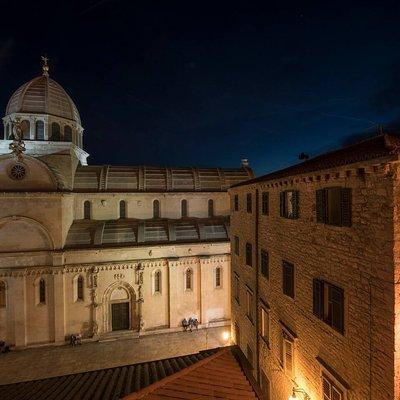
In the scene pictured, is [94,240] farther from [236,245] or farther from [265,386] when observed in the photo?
[265,386]

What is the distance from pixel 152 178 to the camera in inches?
1142

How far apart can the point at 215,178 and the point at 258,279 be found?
17.7 meters

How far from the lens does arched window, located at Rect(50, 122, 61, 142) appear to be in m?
29.2

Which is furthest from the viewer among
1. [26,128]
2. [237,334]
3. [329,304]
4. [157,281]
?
[26,128]

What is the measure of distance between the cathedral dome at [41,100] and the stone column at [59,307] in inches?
715

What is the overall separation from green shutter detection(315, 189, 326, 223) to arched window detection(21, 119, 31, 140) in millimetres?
29644

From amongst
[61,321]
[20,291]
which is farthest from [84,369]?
[20,291]

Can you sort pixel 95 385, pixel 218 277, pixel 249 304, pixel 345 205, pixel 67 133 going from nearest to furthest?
pixel 345 205 → pixel 95 385 → pixel 249 304 → pixel 218 277 → pixel 67 133

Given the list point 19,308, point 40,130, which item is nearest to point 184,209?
point 19,308

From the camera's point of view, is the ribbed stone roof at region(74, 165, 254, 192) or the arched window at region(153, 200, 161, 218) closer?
the ribbed stone roof at region(74, 165, 254, 192)

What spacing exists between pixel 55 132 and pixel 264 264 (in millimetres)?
27316

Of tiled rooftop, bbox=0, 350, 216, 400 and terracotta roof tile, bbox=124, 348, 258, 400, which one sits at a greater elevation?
terracotta roof tile, bbox=124, 348, 258, 400

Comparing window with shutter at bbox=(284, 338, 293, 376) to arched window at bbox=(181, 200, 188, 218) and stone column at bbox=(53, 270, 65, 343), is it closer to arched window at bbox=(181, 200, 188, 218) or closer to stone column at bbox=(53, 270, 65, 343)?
stone column at bbox=(53, 270, 65, 343)

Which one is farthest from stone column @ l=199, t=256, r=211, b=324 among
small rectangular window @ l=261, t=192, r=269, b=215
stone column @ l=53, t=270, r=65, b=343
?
small rectangular window @ l=261, t=192, r=269, b=215
